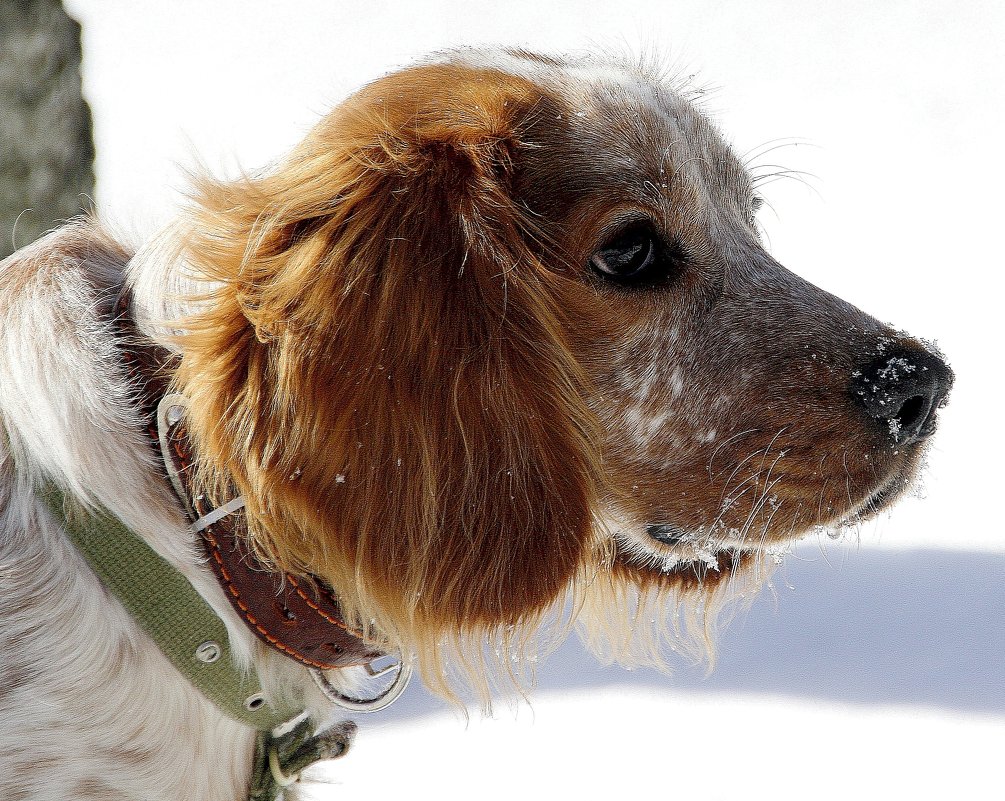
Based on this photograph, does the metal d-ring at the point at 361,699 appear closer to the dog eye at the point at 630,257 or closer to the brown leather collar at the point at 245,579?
the brown leather collar at the point at 245,579

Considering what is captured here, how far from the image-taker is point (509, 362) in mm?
1453

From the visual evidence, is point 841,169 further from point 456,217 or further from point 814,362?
point 456,217

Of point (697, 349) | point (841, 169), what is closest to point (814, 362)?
point (697, 349)

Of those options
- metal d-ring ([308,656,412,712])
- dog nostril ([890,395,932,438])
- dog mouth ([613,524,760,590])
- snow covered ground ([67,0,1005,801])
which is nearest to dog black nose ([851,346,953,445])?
dog nostril ([890,395,932,438])

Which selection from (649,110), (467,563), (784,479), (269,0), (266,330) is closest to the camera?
(266,330)

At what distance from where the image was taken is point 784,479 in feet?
5.14

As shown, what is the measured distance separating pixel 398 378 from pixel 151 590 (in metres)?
0.44

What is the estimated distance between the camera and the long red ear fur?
4.42ft

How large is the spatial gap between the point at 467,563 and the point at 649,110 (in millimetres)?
840

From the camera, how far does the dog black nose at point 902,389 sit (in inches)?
61.0

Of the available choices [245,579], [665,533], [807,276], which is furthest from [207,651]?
[807,276]

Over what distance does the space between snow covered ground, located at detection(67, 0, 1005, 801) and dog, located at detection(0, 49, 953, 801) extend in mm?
882

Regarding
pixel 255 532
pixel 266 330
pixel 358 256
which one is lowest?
pixel 255 532

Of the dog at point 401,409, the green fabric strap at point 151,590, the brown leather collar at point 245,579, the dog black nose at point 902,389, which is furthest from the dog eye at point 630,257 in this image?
the green fabric strap at point 151,590
